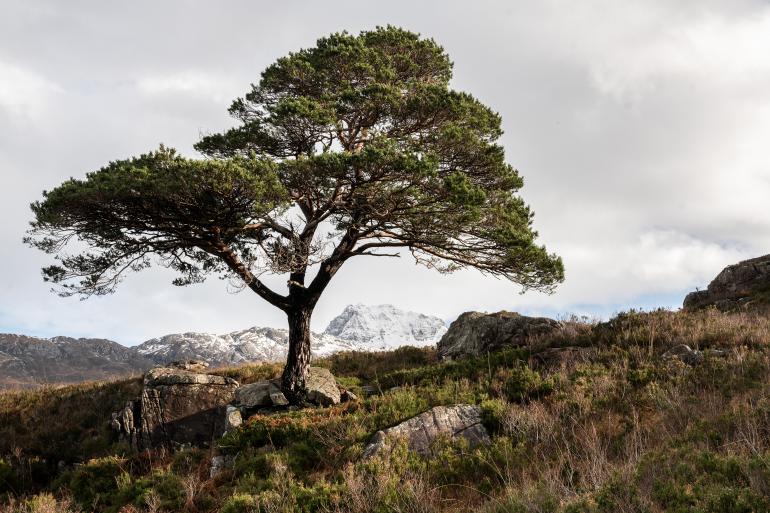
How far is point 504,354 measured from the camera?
13.7 metres

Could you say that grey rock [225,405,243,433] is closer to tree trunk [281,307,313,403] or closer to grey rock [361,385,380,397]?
tree trunk [281,307,313,403]

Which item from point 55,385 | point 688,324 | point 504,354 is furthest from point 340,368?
point 55,385

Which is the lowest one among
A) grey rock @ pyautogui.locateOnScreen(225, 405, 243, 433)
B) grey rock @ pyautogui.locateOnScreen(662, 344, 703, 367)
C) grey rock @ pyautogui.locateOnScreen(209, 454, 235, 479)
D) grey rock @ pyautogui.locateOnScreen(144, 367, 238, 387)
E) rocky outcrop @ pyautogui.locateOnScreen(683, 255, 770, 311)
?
grey rock @ pyautogui.locateOnScreen(209, 454, 235, 479)

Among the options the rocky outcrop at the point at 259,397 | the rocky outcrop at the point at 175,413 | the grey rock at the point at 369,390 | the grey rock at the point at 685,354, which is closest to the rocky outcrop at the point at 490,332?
the grey rock at the point at 369,390

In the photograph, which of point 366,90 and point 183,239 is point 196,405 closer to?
point 183,239

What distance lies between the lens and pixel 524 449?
7.58 meters

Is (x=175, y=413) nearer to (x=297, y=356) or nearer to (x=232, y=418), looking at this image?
(x=232, y=418)

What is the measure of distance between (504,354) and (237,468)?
823 cm

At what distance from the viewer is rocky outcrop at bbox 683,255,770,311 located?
19737mm

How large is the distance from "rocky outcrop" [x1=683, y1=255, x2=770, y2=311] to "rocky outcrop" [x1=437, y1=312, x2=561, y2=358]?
8.28m

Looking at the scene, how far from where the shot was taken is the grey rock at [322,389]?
1319cm

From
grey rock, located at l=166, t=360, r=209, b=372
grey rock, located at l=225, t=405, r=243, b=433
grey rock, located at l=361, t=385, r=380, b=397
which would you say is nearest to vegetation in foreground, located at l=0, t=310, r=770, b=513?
grey rock, located at l=361, t=385, r=380, b=397

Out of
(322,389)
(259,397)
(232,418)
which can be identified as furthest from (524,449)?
(259,397)

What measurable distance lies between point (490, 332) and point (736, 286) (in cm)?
1497
